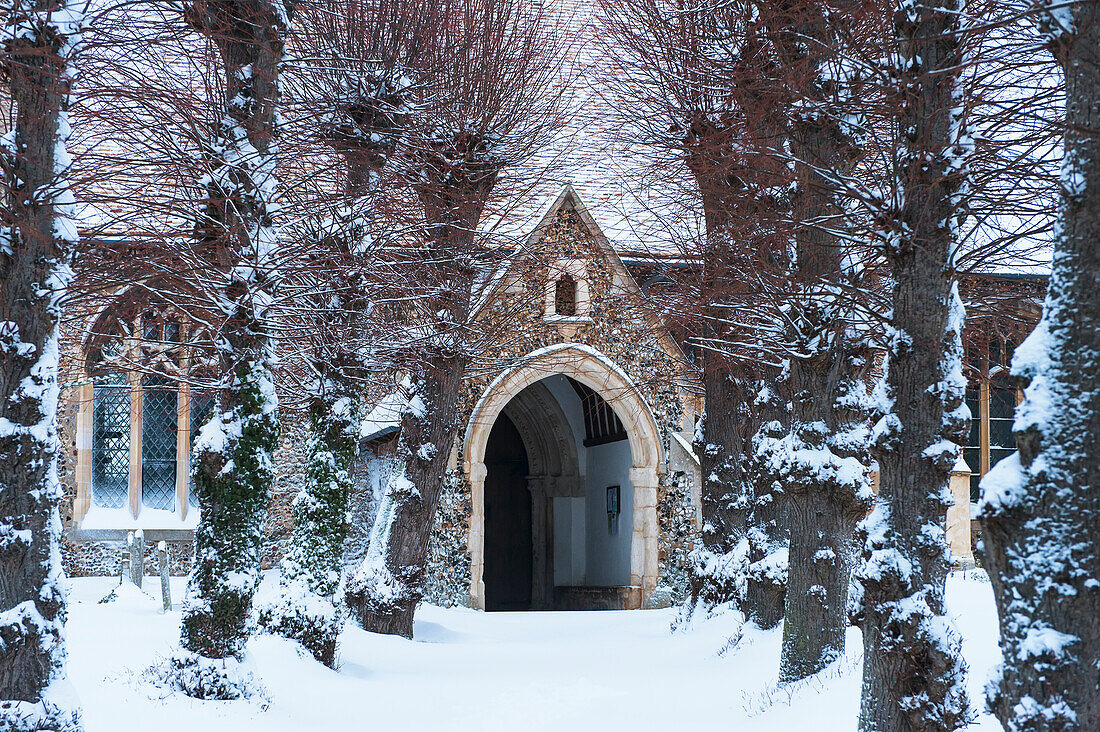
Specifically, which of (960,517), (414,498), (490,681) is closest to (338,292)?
(414,498)

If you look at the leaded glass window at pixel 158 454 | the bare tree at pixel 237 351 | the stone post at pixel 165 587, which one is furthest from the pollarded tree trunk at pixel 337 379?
the leaded glass window at pixel 158 454

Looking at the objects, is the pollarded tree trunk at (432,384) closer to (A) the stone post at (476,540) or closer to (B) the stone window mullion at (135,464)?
(A) the stone post at (476,540)

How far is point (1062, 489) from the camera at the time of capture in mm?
4191

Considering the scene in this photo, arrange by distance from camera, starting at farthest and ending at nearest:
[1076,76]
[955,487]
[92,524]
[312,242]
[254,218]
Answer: [955,487] < [92,524] < [312,242] < [254,218] < [1076,76]

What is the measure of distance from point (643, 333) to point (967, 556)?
286 inches

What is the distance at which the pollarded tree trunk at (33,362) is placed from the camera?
6.08 metres

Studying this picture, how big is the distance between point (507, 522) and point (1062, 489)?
18.8 meters

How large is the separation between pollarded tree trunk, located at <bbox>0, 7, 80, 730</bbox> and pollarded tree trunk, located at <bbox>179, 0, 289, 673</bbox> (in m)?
1.67

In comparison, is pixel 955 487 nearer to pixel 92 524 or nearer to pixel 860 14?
pixel 860 14

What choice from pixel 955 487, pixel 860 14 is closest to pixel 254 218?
pixel 860 14

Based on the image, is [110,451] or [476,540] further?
[110,451]

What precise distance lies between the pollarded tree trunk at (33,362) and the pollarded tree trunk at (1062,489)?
16.4ft

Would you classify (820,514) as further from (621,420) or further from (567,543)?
(567,543)

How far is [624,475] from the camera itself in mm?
19016
